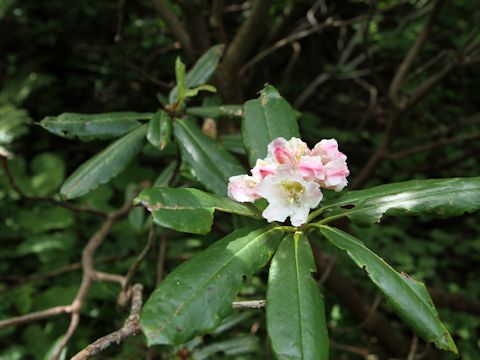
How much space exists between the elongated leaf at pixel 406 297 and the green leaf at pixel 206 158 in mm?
379

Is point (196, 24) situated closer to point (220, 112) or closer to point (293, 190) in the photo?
point (220, 112)

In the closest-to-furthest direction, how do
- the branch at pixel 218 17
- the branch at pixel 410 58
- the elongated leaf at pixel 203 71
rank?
the elongated leaf at pixel 203 71 < the branch at pixel 218 17 < the branch at pixel 410 58

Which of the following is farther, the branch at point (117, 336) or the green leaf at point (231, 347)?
the green leaf at point (231, 347)

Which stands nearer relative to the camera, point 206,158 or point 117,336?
point 117,336

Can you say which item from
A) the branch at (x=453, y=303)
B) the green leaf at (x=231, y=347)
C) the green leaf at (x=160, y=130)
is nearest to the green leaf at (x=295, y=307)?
the green leaf at (x=160, y=130)

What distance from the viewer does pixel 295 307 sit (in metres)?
0.82

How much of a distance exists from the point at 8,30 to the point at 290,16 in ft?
7.60

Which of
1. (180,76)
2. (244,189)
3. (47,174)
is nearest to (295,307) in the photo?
(244,189)

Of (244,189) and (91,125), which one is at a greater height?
(91,125)

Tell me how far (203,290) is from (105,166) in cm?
59

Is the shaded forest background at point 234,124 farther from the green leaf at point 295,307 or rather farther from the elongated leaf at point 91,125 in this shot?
the green leaf at point 295,307

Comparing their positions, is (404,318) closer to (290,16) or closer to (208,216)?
(208,216)

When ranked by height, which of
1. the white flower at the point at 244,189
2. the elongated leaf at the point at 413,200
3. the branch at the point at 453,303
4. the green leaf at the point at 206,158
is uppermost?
the green leaf at the point at 206,158

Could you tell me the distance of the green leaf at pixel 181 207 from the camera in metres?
0.88
